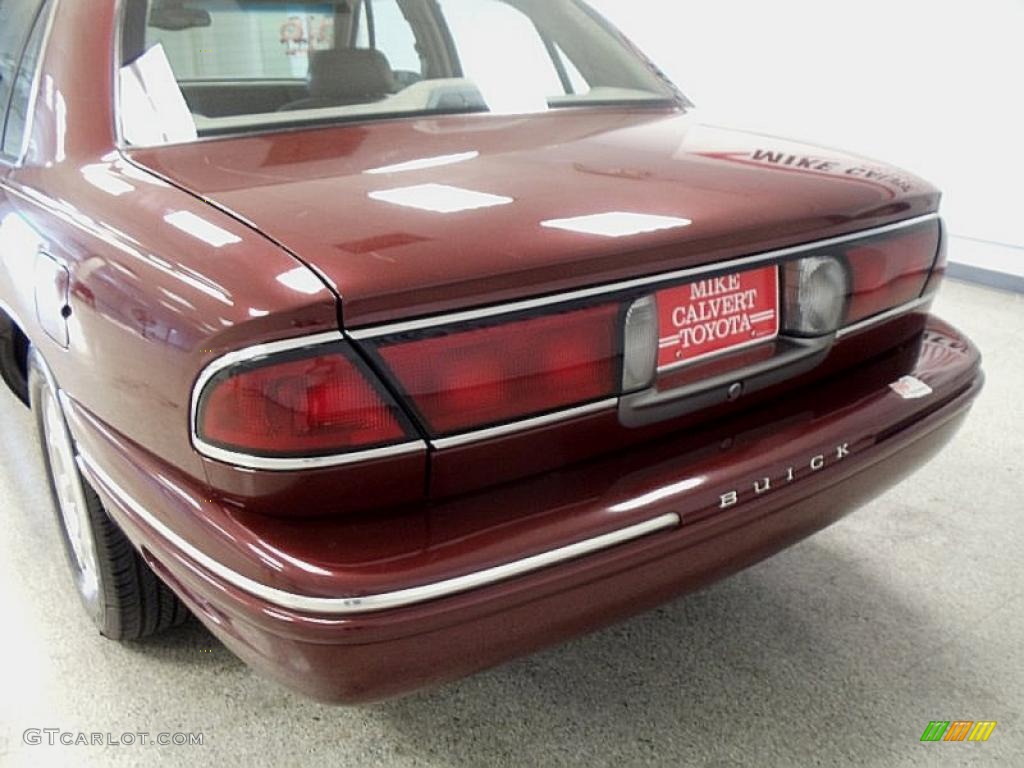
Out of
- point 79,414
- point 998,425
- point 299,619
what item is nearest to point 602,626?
point 299,619

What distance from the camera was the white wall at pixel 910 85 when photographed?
4238 mm

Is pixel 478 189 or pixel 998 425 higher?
pixel 478 189

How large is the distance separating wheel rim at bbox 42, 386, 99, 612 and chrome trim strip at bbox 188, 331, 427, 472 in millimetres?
600

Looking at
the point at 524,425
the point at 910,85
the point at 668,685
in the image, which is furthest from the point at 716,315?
the point at 910,85

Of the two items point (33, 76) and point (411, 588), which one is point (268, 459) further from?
point (33, 76)

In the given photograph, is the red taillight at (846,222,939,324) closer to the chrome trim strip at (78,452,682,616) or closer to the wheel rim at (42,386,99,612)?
the chrome trim strip at (78,452,682,616)

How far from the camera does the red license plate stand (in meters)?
1.23

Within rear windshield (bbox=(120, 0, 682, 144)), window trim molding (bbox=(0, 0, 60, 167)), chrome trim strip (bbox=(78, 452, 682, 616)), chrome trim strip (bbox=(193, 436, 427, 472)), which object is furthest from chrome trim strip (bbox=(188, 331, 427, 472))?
window trim molding (bbox=(0, 0, 60, 167))

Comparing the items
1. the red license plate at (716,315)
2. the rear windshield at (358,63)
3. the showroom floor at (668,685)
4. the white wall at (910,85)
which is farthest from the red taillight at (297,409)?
the white wall at (910,85)

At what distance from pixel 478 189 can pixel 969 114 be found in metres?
4.02

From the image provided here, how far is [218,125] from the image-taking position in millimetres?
1483

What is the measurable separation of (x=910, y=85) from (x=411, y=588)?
14.7 feet

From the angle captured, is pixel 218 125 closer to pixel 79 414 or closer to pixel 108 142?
pixel 108 142

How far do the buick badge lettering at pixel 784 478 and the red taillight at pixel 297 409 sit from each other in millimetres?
494
